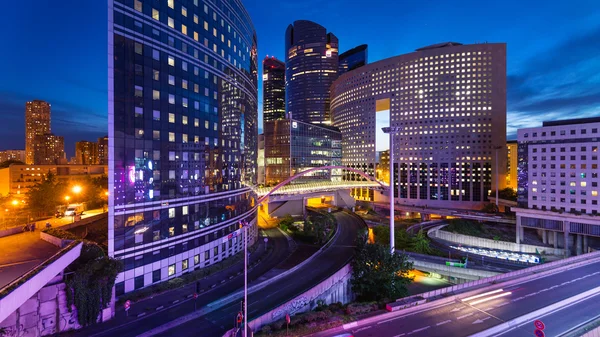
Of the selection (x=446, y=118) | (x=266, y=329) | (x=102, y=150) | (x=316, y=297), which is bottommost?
(x=316, y=297)

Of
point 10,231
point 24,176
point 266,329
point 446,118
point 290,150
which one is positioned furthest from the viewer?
point 446,118

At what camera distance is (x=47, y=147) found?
592 feet

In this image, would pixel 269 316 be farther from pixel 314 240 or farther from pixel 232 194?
pixel 314 240

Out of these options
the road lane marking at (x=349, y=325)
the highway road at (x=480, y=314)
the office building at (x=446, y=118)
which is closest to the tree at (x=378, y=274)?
the highway road at (x=480, y=314)

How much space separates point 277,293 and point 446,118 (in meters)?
114

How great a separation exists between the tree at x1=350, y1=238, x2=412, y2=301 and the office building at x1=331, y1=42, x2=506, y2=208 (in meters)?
94.2

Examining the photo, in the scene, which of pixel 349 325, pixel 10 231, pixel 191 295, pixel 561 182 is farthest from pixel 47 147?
pixel 561 182

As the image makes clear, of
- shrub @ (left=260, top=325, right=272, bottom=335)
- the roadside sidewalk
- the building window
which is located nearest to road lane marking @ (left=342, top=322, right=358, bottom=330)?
shrub @ (left=260, top=325, right=272, bottom=335)

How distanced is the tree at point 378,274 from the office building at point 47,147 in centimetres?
20778

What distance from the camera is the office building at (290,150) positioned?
102 m

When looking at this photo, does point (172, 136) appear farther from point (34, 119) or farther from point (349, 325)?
point (34, 119)

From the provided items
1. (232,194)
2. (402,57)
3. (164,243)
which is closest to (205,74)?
(232,194)

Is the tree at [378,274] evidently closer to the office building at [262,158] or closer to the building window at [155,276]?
the building window at [155,276]

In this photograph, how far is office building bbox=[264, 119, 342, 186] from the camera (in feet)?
334
